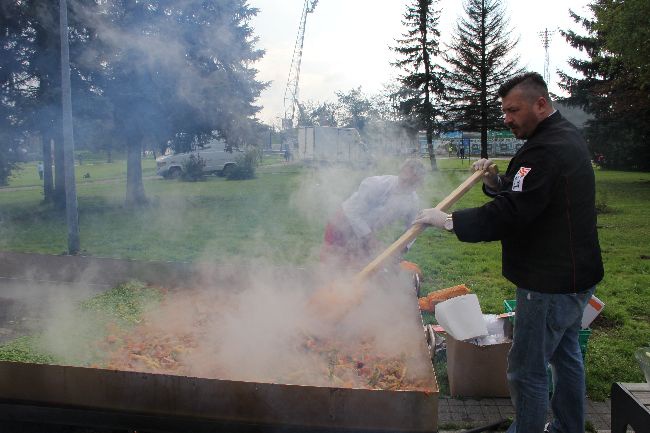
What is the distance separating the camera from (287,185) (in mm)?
15727

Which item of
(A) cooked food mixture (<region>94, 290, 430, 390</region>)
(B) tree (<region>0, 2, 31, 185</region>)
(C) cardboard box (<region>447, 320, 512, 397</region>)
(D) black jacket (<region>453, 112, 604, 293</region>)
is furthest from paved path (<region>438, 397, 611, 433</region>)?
(B) tree (<region>0, 2, 31, 185</region>)

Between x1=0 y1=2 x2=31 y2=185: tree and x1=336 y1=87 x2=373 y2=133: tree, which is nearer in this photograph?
x1=0 y1=2 x2=31 y2=185: tree

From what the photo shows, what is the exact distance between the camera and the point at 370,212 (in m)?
4.85

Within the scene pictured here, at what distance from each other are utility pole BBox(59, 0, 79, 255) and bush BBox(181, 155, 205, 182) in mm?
13469

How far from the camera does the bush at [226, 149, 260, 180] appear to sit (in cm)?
1952

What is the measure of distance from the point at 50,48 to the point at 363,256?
682 centimetres

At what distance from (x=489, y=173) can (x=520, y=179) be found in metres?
0.82

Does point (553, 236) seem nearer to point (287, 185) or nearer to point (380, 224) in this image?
point (380, 224)

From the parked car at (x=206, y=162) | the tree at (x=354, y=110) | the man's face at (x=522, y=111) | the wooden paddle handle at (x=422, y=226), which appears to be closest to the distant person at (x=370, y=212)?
the wooden paddle handle at (x=422, y=226)

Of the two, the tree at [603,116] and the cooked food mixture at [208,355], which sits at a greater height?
the tree at [603,116]

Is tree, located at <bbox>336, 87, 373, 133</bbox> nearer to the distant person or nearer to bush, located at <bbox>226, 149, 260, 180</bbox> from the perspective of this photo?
the distant person

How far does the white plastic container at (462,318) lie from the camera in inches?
139

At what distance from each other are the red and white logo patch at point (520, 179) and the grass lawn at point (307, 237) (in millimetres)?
2105

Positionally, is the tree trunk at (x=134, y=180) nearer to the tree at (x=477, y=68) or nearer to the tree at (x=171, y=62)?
the tree at (x=171, y=62)
